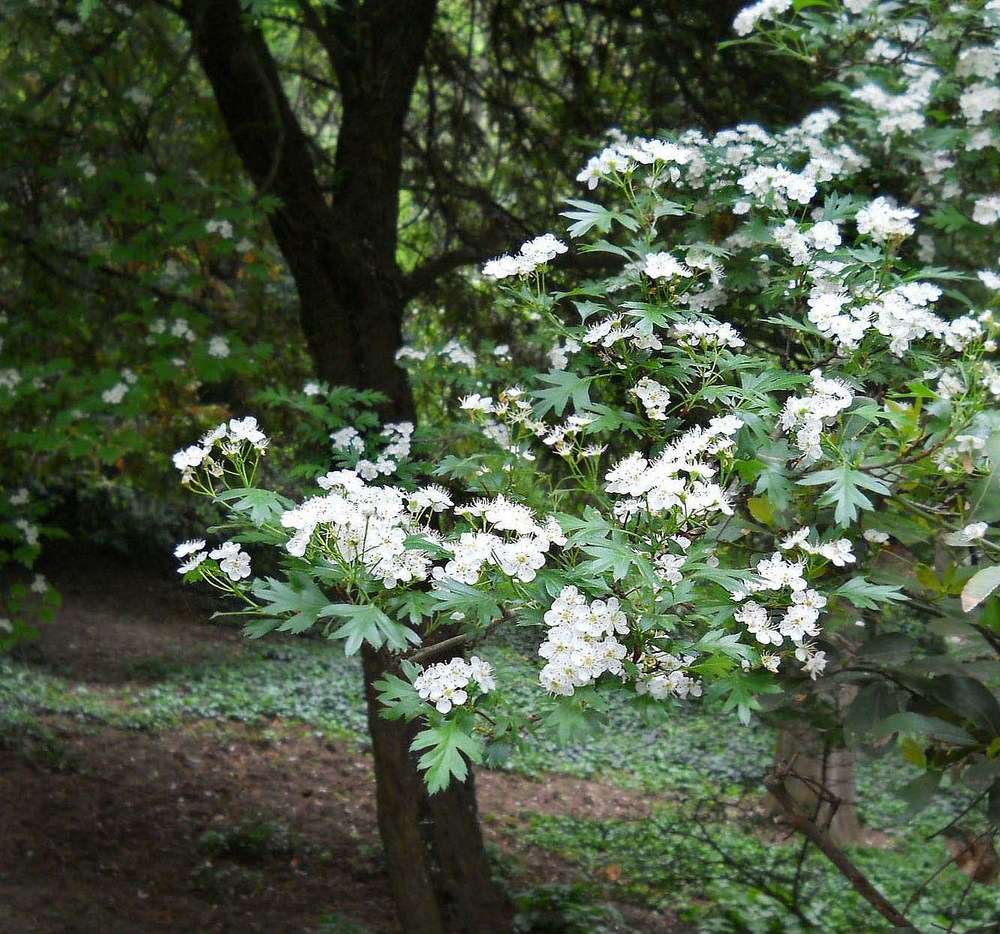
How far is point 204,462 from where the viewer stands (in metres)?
1.87

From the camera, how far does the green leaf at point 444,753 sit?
1.53 m

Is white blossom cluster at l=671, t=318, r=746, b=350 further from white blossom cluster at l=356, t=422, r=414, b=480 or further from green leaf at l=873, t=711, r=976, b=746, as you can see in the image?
green leaf at l=873, t=711, r=976, b=746

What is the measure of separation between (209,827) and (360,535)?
413cm

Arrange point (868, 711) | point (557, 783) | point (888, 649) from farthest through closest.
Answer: point (557, 783), point (868, 711), point (888, 649)

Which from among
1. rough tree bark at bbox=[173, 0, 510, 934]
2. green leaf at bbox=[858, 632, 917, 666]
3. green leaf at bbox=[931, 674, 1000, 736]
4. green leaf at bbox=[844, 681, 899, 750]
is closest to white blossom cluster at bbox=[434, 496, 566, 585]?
green leaf at bbox=[858, 632, 917, 666]

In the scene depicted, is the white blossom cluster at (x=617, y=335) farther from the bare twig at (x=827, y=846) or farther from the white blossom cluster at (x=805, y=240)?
the bare twig at (x=827, y=846)

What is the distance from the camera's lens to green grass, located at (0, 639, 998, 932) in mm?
4633

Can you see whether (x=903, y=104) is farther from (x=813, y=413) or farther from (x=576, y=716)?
(x=576, y=716)

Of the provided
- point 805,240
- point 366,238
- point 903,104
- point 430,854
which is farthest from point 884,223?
point 430,854

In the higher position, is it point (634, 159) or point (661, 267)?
point (634, 159)

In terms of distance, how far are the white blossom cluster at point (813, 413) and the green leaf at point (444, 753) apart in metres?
0.78

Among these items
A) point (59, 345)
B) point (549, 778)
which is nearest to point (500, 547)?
point (59, 345)

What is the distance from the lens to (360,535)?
5.41 ft

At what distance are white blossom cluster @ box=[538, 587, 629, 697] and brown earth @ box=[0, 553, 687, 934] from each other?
131 centimetres
